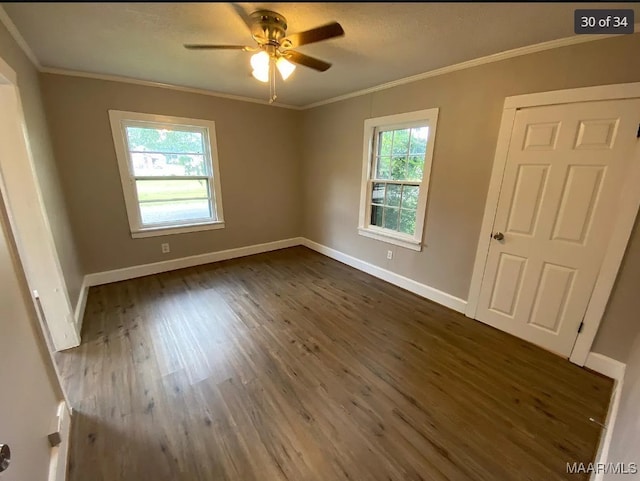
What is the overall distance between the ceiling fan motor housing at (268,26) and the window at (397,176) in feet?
5.72

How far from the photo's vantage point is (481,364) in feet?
7.04

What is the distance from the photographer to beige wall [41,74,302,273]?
295 cm

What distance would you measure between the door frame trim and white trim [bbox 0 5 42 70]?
365cm

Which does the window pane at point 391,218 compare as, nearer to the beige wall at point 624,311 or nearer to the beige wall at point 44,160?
the beige wall at point 624,311

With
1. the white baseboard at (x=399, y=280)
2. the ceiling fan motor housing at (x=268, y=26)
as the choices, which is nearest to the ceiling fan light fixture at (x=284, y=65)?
the ceiling fan motor housing at (x=268, y=26)

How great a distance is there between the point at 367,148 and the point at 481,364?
2.70m

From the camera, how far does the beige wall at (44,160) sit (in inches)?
79.4

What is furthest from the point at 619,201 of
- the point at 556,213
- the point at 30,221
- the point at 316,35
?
the point at 30,221

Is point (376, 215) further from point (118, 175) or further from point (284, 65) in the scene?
point (118, 175)

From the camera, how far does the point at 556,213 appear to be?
213cm

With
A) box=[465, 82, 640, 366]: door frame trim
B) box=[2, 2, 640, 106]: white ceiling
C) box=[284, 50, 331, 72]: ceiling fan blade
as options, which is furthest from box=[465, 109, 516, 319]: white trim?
box=[284, 50, 331, 72]: ceiling fan blade

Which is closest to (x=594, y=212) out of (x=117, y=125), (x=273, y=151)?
(x=273, y=151)

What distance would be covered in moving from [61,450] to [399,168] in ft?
11.7

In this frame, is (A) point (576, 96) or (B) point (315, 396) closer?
(B) point (315, 396)
